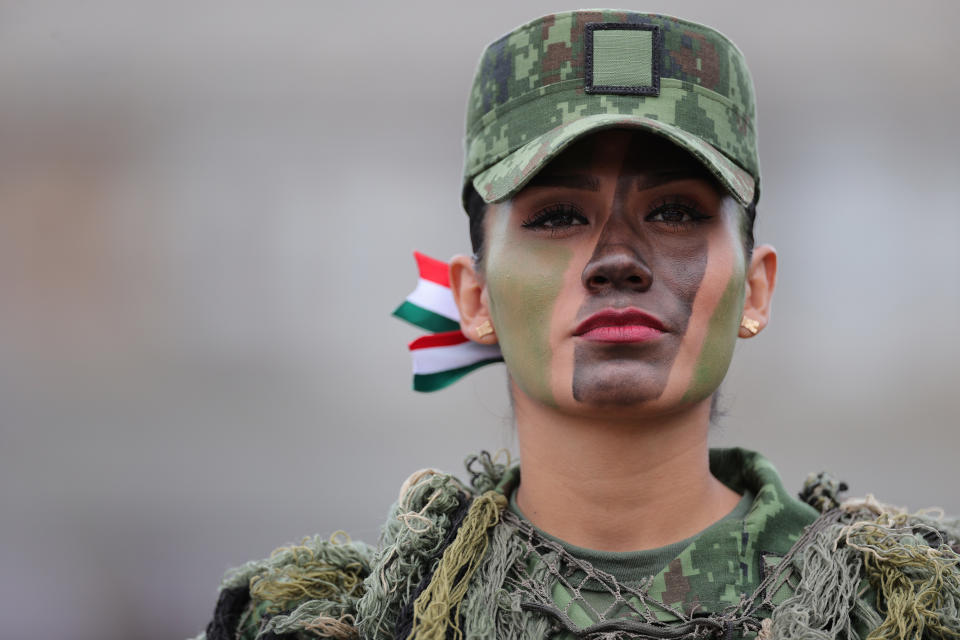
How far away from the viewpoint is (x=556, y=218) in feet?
6.36

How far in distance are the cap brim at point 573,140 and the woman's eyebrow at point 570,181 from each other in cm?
5

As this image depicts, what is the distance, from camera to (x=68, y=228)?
16.2ft

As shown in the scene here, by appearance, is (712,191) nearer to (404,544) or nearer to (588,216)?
(588,216)

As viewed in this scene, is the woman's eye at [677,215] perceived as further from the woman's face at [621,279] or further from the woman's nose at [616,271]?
the woman's nose at [616,271]

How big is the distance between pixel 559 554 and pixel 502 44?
1.04 metres

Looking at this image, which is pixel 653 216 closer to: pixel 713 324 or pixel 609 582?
pixel 713 324

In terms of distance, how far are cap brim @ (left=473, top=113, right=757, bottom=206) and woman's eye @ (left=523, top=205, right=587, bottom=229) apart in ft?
0.27

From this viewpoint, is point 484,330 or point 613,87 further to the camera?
point 484,330

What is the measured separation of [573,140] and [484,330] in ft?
1.62

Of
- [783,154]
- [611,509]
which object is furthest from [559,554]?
[783,154]

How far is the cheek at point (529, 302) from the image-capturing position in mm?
1901

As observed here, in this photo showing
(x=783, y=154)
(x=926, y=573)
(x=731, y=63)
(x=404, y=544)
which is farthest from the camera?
(x=783, y=154)

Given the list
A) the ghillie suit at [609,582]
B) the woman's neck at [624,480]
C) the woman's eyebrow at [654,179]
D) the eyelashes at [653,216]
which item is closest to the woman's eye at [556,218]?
the eyelashes at [653,216]

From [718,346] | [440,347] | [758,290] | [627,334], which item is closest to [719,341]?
[718,346]
